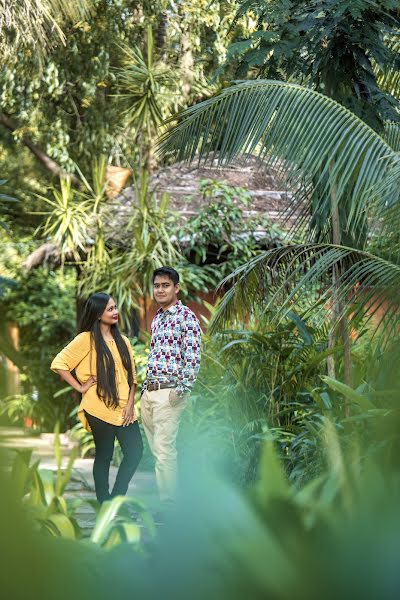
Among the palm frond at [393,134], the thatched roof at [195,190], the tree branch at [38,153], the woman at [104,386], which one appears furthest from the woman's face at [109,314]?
the tree branch at [38,153]

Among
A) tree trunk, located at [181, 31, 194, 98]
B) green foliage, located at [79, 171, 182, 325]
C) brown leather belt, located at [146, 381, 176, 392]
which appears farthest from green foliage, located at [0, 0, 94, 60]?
brown leather belt, located at [146, 381, 176, 392]

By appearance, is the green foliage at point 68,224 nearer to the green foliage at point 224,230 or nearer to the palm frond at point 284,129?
the green foliage at point 224,230

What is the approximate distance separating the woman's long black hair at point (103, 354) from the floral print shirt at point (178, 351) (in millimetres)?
205

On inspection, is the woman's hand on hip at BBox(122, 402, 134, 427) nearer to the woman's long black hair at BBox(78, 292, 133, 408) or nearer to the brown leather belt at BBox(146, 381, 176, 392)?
the woman's long black hair at BBox(78, 292, 133, 408)

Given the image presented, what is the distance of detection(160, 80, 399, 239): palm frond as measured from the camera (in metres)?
6.40

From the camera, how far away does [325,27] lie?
6809 mm

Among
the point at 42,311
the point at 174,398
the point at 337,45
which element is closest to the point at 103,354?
the point at 174,398

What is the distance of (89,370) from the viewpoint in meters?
6.45

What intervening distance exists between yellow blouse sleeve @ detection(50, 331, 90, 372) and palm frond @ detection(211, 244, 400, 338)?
1.04 m

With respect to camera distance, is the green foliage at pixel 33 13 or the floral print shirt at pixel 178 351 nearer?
the floral print shirt at pixel 178 351

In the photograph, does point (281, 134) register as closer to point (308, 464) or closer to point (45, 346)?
point (308, 464)

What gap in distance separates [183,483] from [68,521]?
173 centimetres

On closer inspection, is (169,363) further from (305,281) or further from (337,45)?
(337,45)

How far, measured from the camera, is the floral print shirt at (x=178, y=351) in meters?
6.49
